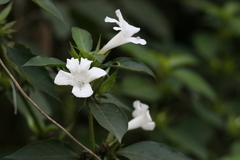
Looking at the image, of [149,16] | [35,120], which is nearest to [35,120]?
[35,120]

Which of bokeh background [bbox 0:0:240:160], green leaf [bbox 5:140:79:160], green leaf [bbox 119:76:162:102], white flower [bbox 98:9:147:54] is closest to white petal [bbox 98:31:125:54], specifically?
white flower [bbox 98:9:147:54]

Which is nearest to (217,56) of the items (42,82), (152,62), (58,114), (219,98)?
(219,98)

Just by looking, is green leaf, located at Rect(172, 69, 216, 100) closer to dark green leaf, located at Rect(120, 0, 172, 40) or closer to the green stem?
dark green leaf, located at Rect(120, 0, 172, 40)

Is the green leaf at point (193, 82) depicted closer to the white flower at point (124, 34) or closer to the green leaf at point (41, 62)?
the white flower at point (124, 34)

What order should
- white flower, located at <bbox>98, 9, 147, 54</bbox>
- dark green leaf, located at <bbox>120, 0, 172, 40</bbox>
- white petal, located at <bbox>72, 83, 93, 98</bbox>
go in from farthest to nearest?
dark green leaf, located at <bbox>120, 0, 172, 40</bbox> < white flower, located at <bbox>98, 9, 147, 54</bbox> < white petal, located at <bbox>72, 83, 93, 98</bbox>

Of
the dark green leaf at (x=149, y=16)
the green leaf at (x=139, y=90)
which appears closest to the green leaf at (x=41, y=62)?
the green leaf at (x=139, y=90)
